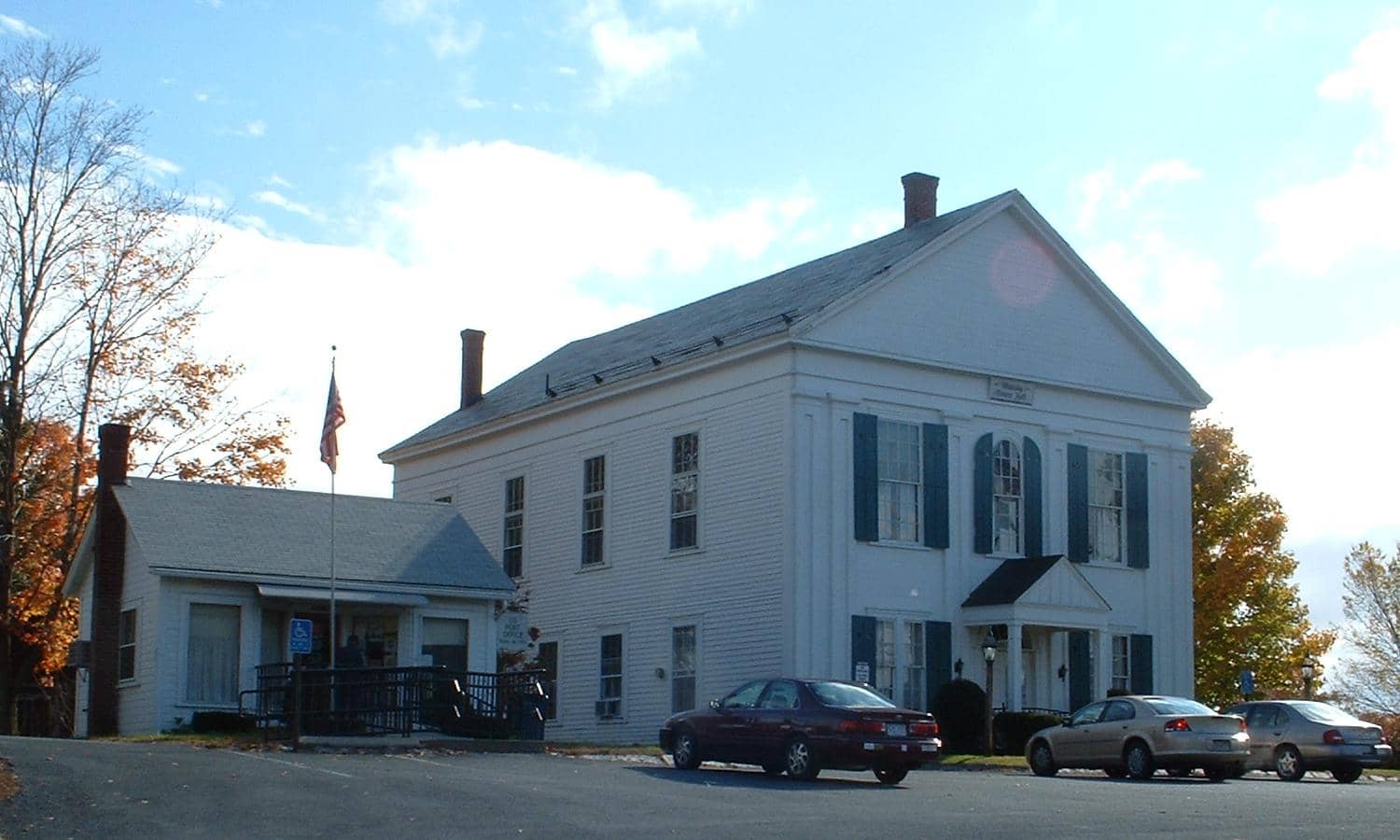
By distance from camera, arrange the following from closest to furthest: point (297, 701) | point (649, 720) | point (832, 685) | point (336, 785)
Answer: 1. point (336, 785)
2. point (832, 685)
3. point (297, 701)
4. point (649, 720)

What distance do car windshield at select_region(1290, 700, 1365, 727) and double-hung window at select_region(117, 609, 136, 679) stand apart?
21.4 meters

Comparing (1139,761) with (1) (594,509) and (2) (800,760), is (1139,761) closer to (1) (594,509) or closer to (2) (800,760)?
(2) (800,760)

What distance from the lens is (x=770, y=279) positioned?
44812mm

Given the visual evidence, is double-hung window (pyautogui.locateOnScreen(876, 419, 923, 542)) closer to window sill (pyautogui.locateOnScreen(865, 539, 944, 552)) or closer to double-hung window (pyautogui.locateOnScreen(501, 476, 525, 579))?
window sill (pyautogui.locateOnScreen(865, 539, 944, 552))

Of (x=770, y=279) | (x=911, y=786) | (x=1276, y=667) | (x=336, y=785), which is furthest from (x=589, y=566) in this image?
(x=1276, y=667)

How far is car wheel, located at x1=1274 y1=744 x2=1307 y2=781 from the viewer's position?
32444mm

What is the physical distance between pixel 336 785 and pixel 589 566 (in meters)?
21.3

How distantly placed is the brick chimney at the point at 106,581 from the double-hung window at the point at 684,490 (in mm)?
10960

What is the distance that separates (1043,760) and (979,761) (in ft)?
5.99

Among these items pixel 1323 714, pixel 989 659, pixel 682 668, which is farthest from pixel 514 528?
pixel 1323 714

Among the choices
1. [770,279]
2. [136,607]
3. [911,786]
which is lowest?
[911,786]

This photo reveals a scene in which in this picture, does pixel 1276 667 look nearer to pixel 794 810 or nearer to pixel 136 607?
pixel 136 607

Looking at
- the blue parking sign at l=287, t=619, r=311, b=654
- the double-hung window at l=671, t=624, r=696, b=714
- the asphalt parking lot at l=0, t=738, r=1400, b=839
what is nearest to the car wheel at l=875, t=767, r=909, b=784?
the asphalt parking lot at l=0, t=738, r=1400, b=839

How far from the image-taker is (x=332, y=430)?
34.6m
